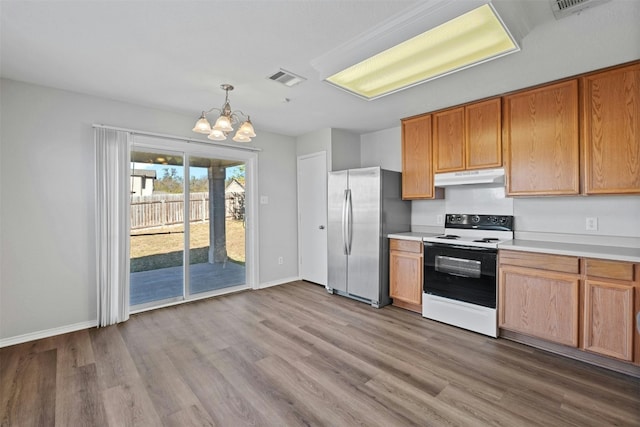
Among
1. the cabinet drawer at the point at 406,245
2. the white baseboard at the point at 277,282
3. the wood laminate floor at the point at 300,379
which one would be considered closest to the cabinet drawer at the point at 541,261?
the wood laminate floor at the point at 300,379

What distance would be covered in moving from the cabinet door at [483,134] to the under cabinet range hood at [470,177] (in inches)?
2.6

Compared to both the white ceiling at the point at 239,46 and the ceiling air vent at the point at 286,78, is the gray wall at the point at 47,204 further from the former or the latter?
the ceiling air vent at the point at 286,78

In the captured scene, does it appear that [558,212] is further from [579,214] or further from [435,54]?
[435,54]

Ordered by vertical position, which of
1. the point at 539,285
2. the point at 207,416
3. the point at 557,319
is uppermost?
the point at 539,285

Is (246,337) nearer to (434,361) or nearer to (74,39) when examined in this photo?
(434,361)

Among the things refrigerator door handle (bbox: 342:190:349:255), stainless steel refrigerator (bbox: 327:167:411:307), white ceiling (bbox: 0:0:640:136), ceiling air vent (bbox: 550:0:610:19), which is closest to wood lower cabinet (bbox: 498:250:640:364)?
stainless steel refrigerator (bbox: 327:167:411:307)

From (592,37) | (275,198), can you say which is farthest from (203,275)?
(592,37)

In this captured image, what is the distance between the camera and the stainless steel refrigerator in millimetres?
3807

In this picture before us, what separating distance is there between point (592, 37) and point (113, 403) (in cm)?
427

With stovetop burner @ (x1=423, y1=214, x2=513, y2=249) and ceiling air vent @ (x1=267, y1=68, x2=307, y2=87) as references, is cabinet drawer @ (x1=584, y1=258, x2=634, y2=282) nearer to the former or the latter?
stovetop burner @ (x1=423, y1=214, x2=513, y2=249)

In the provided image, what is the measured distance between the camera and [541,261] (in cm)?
260

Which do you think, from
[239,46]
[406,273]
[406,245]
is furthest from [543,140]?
[239,46]

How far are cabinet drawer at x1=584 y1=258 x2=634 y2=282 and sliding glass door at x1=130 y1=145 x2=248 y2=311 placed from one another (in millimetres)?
4107

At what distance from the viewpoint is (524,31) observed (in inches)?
81.4
